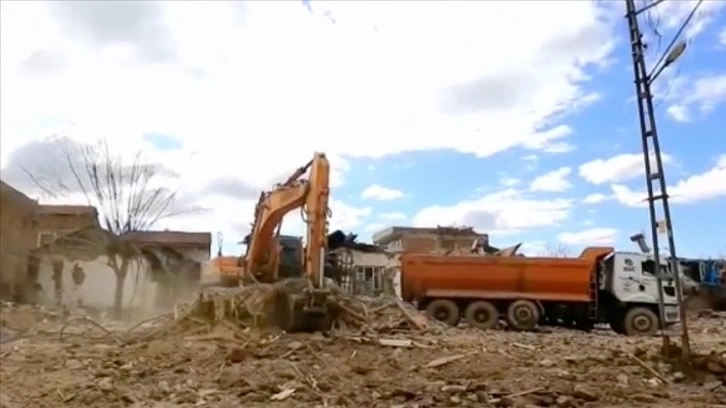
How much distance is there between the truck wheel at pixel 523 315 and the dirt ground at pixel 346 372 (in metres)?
5.43

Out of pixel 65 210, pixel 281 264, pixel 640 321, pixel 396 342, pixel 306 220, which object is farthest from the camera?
pixel 65 210

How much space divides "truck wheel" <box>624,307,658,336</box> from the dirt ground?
4761 millimetres

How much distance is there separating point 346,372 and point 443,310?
9.17 m

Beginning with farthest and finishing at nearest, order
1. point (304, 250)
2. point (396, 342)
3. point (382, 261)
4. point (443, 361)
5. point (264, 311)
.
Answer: point (382, 261) < point (304, 250) < point (264, 311) < point (396, 342) < point (443, 361)

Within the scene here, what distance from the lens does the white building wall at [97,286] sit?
27062 mm

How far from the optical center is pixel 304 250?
40.1 ft

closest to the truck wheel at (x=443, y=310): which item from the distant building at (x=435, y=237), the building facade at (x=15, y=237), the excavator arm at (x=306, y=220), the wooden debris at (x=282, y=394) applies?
the excavator arm at (x=306, y=220)

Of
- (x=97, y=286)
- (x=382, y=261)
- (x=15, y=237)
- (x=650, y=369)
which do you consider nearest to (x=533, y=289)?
(x=382, y=261)

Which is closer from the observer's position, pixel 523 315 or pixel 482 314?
pixel 523 315

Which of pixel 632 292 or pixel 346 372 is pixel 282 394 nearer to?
pixel 346 372

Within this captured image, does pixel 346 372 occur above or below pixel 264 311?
below

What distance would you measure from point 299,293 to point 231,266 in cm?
404

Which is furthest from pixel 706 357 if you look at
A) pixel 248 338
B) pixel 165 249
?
pixel 165 249

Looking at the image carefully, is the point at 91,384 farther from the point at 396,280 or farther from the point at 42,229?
the point at 42,229
